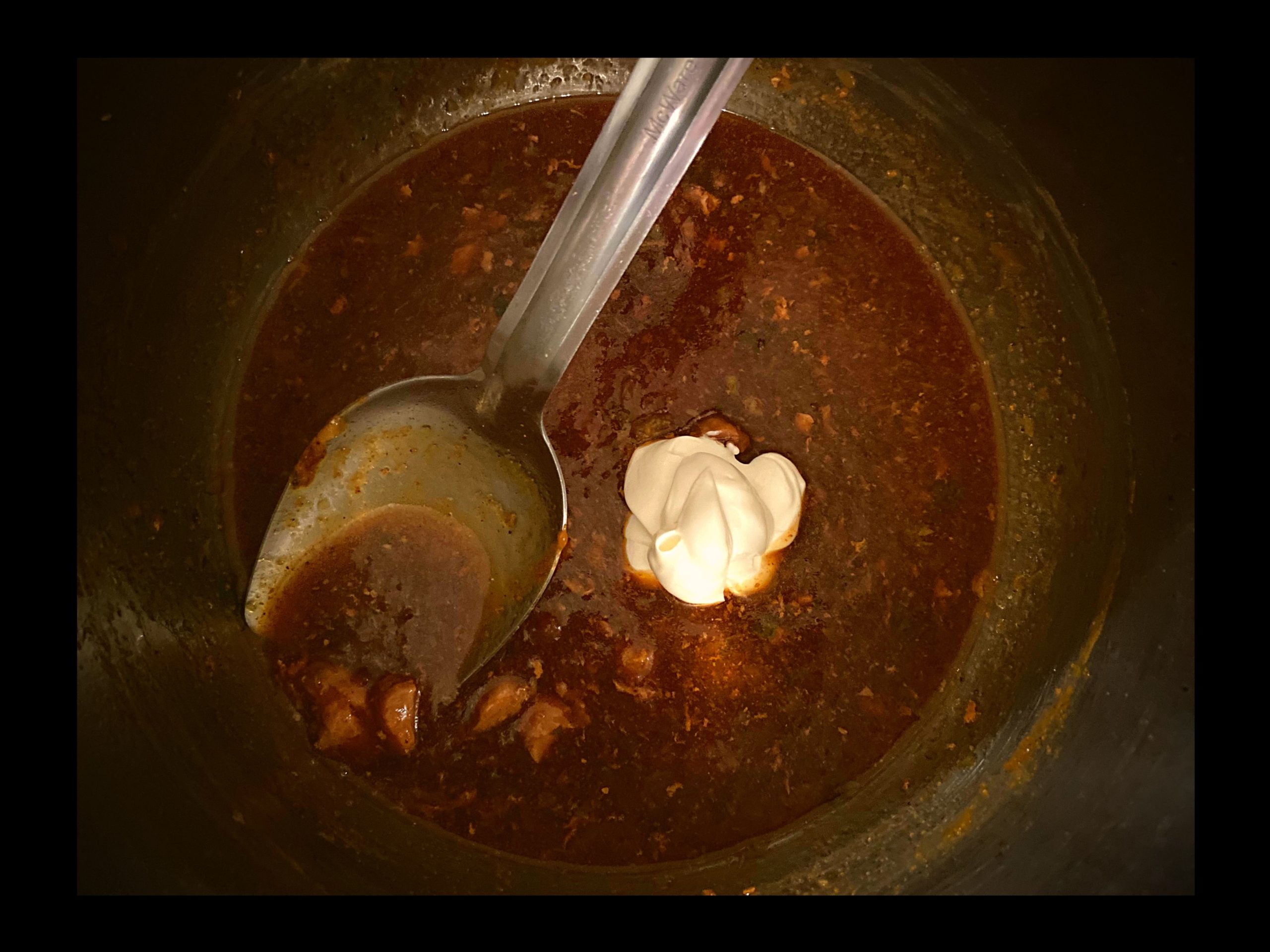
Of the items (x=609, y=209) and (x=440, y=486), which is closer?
(x=609, y=209)

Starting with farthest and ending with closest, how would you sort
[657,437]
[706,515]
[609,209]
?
[657,437] < [706,515] < [609,209]

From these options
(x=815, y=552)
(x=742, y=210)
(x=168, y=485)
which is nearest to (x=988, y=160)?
(x=742, y=210)

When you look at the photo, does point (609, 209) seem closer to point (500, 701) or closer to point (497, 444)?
point (497, 444)

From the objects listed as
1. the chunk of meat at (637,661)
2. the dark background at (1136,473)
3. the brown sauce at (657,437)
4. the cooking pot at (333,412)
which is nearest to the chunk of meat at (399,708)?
the brown sauce at (657,437)

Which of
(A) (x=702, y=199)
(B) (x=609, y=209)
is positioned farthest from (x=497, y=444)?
(A) (x=702, y=199)

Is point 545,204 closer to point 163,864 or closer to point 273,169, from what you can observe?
point 273,169

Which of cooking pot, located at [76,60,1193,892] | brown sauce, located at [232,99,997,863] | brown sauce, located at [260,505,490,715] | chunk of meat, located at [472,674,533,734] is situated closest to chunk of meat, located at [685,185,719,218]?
brown sauce, located at [232,99,997,863]

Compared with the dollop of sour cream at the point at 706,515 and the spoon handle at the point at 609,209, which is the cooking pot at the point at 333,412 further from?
the spoon handle at the point at 609,209

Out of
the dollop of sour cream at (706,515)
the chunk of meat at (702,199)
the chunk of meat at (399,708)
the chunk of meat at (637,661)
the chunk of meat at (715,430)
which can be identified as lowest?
the chunk of meat at (399,708)
